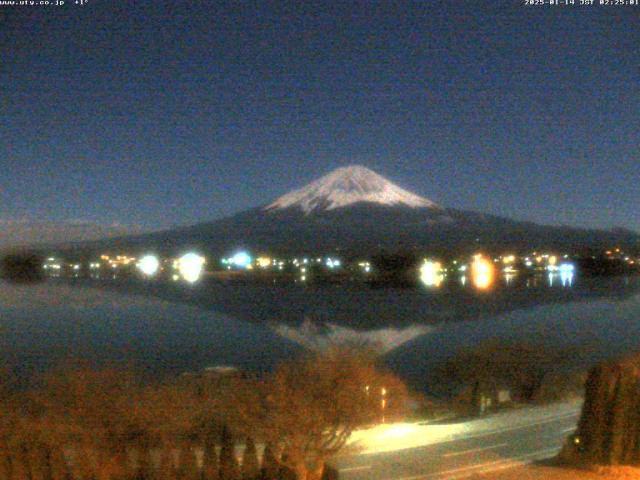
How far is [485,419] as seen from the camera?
52.7ft

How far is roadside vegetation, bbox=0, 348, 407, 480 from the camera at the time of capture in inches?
381

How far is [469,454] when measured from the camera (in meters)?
12.5

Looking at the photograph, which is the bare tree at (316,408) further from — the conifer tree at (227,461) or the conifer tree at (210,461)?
the conifer tree at (210,461)

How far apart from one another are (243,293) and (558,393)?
19.2 metres

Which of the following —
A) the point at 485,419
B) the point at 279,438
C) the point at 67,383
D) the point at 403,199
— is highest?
the point at 403,199

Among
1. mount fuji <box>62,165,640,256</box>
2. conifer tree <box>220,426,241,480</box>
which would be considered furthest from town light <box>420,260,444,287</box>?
conifer tree <box>220,426,241,480</box>

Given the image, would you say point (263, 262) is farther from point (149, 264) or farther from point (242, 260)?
point (149, 264)

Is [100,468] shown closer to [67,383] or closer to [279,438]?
[67,383]

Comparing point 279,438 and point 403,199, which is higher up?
point 403,199

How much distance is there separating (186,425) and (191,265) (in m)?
34.4

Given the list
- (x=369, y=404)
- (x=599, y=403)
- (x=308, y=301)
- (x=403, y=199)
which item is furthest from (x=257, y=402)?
(x=403, y=199)

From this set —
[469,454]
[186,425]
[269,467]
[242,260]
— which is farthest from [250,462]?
[242,260]

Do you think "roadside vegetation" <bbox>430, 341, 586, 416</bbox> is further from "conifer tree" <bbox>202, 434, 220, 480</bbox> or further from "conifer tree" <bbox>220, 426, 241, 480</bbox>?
"conifer tree" <bbox>202, 434, 220, 480</bbox>

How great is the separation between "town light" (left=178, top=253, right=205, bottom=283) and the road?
94.1 feet
